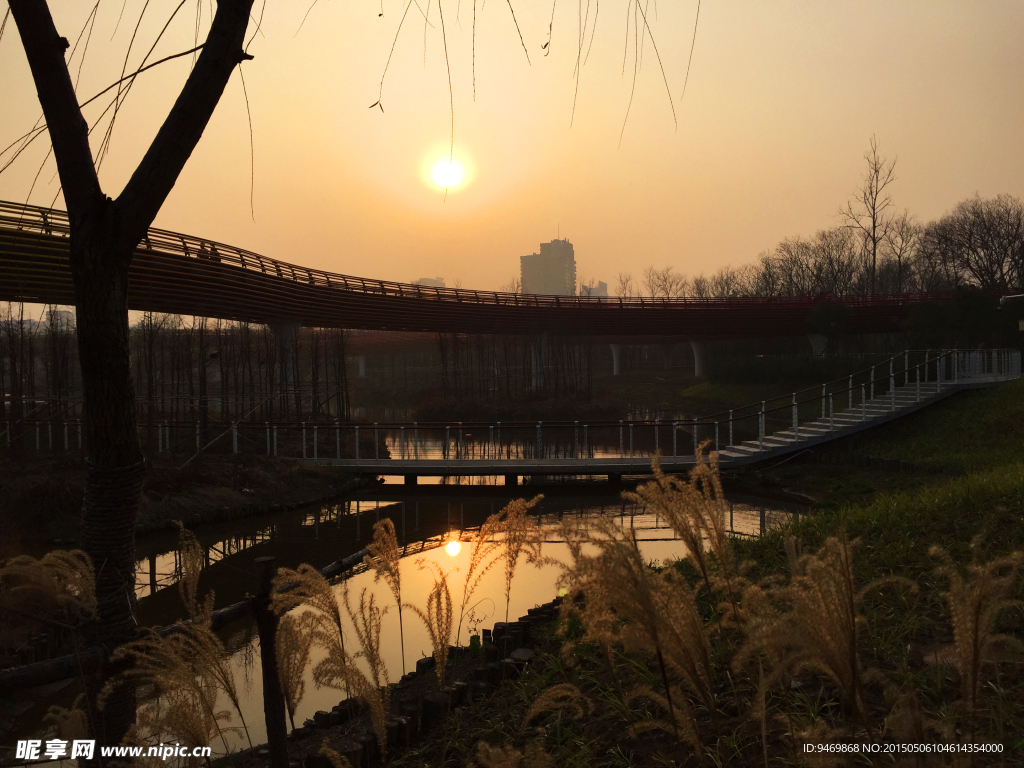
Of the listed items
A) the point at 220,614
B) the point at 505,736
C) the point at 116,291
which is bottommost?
the point at 505,736

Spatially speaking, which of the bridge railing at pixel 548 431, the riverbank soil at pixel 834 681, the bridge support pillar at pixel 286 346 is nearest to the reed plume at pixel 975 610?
the riverbank soil at pixel 834 681

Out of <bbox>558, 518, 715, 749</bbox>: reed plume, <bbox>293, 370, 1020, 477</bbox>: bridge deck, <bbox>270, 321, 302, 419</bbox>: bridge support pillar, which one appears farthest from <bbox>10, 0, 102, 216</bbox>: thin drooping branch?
<bbox>270, 321, 302, 419</bbox>: bridge support pillar

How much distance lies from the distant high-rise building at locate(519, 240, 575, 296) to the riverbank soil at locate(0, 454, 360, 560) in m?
139

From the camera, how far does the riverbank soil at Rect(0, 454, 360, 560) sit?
10.9m

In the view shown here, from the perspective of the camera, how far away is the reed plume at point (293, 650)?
9.48 feet

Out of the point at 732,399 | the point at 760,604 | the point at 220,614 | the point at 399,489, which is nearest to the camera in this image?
the point at 760,604

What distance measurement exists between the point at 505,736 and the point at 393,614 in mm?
4266

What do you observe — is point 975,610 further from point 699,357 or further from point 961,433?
point 699,357

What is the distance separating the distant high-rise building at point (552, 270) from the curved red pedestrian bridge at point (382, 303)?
116 metres

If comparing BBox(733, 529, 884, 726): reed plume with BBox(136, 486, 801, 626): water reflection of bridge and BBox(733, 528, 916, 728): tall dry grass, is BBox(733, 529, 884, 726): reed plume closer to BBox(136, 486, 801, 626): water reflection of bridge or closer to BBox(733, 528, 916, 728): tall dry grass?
BBox(733, 528, 916, 728): tall dry grass

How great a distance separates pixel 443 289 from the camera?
94.9ft

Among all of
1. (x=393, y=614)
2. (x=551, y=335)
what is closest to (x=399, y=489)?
(x=393, y=614)

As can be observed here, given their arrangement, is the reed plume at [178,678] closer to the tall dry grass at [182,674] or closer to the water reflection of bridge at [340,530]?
the tall dry grass at [182,674]

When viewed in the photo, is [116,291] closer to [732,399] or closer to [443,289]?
[443,289]
